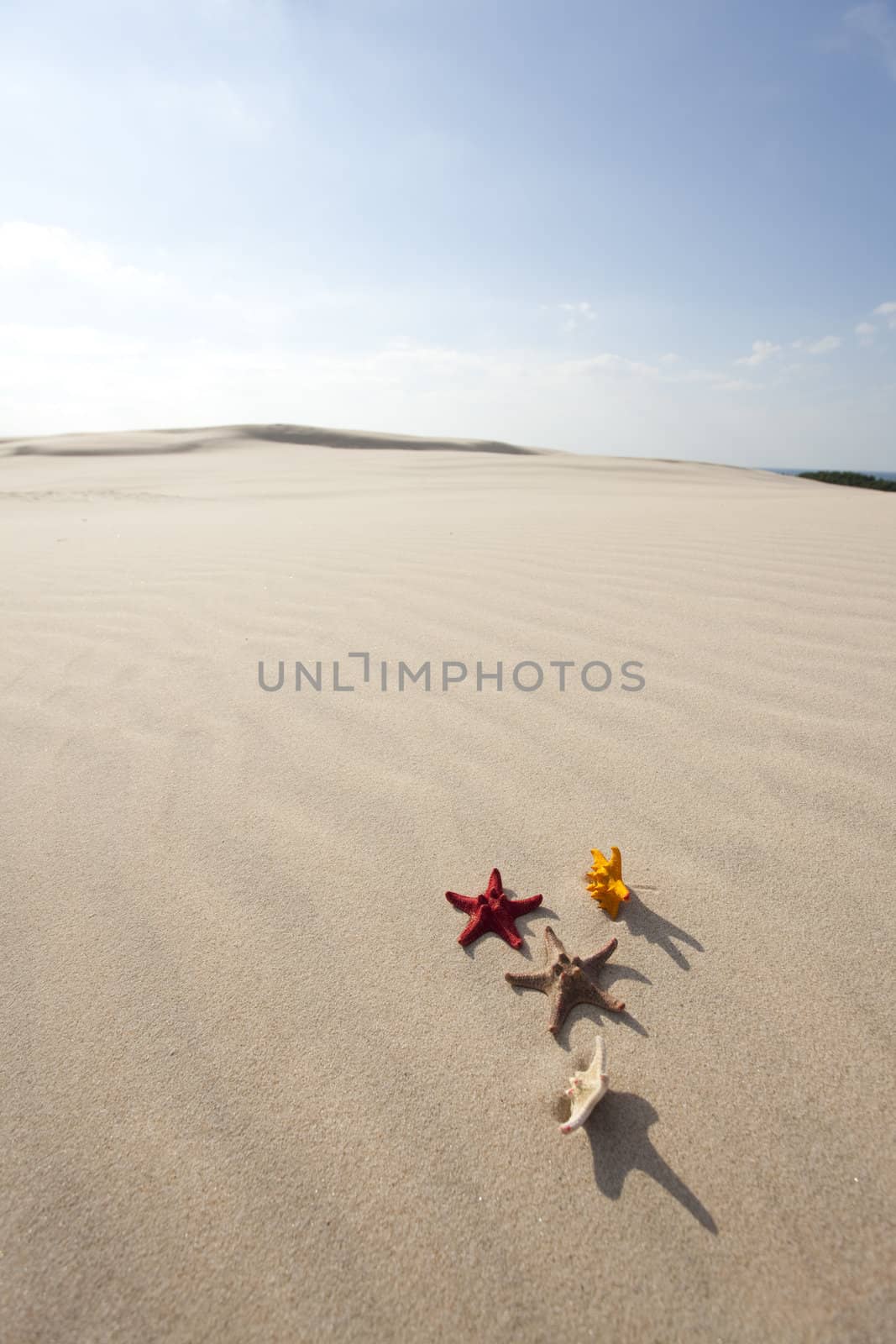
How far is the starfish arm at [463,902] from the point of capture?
4.22ft

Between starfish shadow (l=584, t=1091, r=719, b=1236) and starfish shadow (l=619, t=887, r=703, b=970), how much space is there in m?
0.29

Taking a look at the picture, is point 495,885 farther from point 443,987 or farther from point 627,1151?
point 627,1151

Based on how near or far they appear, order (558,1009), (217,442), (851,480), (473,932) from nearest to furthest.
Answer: (558,1009) < (473,932) < (851,480) < (217,442)

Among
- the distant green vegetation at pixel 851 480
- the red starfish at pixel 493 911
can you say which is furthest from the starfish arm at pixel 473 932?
the distant green vegetation at pixel 851 480

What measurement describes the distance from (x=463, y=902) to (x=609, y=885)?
29cm

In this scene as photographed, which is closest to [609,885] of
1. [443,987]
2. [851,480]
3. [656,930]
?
[656,930]

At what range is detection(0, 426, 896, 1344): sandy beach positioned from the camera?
802 millimetres

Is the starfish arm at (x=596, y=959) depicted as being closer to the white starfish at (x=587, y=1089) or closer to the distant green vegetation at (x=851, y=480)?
the white starfish at (x=587, y=1089)

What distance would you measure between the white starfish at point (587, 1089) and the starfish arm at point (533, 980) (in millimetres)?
160

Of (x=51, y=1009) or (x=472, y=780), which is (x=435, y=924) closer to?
(x=472, y=780)

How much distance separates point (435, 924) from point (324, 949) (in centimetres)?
22

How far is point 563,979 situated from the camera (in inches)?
43.5

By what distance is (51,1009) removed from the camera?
3.71 ft

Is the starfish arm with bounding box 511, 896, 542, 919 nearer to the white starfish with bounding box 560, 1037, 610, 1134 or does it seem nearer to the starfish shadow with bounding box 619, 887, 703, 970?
the starfish shadow with bounding box 619, 887, 703, 970
